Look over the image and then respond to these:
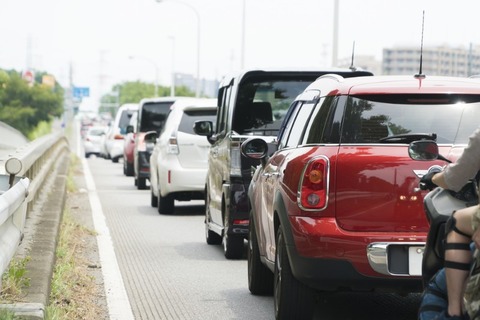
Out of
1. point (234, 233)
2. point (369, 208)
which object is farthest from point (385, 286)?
point (234, 233)

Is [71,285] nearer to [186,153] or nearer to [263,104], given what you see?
[263,104]

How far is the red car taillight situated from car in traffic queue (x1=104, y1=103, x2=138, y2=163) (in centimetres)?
3139

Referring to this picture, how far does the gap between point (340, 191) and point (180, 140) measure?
11.4 m

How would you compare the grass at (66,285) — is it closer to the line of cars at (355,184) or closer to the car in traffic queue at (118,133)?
the line of cars at (355,184)

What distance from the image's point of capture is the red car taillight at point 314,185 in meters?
7.71

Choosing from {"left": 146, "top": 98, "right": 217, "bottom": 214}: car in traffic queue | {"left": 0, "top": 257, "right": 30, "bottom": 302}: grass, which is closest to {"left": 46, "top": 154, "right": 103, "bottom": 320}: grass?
{"left": 0, "top": 257, "right": 30, "bottom": 302}: grass

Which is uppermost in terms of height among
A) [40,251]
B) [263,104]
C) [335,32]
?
[335,32]

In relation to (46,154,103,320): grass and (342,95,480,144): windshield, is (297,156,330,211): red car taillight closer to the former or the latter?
(342,95,480,144): windshield

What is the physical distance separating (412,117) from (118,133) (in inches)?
1504

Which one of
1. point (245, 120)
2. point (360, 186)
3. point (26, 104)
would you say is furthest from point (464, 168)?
point (26, 104)

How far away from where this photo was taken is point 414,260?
7.60 metres

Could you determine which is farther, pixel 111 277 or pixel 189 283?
pixel 111 277

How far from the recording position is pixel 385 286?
762cm

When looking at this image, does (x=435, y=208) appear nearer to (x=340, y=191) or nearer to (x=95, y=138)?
(x=340, y=191)
